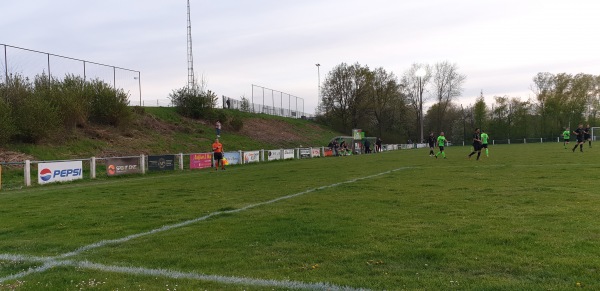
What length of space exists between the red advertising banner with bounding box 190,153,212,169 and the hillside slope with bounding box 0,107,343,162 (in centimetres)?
685

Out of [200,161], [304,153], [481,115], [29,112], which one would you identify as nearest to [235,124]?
[304,153]

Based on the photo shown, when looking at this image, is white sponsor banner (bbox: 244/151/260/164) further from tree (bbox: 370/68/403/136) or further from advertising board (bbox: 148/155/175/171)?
tree (bbox: 370/68/403/136)

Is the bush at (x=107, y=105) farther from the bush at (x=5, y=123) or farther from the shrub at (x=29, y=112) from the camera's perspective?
the bush at (x=5, y=123)

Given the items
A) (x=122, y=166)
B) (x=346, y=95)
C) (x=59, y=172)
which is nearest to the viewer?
(x=59, y=172)

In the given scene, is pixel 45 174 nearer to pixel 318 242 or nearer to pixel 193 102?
pixel 318 242

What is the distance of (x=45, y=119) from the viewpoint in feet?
81.1

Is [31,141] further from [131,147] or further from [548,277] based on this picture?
[548,277]

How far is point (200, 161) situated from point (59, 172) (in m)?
8.84

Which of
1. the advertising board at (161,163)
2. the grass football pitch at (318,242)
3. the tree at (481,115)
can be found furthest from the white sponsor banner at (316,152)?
the tree at (481,115)

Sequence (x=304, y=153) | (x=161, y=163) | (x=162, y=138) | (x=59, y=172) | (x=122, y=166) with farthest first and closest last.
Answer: (x=304, y=153)
(x=162, y=138)
(x=161, y=163)
(x=122, y=166)
(x=59, y=172)

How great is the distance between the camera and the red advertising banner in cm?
2522

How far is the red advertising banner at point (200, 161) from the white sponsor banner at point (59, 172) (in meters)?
7.04

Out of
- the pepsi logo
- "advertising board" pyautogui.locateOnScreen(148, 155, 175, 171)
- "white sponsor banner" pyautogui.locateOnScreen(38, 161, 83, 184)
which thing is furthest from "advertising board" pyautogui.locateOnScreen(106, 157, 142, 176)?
the pepsi logo

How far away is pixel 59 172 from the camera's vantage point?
18078mm
